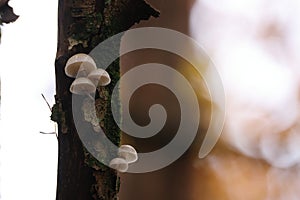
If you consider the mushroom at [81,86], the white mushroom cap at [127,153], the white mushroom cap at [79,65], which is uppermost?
the white mushroom cap at [79,65]

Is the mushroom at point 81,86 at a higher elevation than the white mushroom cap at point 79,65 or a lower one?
lower

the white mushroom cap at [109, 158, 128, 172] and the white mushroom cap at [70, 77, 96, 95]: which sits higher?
the white mushroom cap at [70, 77, 96, 95]

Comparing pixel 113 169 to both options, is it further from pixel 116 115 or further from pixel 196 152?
pixel 196 152

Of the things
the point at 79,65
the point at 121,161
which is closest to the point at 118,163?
the point at 121,161

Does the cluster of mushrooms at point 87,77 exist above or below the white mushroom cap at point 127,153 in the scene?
above

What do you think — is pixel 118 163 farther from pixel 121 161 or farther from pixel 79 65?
pixel 79 65

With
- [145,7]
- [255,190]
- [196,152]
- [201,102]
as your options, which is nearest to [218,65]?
[201,102]
